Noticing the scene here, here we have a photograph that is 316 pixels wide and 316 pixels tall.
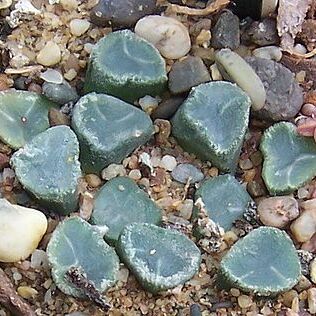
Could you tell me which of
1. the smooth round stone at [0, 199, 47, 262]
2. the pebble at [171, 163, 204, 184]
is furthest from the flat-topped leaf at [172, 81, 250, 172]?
the smooth round stone at [0, 199, 47, 262]

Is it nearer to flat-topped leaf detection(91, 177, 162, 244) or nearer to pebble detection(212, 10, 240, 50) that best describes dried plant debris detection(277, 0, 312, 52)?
pebble detection(212, 10, 240, 50)

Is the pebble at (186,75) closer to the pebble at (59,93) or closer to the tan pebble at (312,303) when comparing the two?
the pebble at (59,93)

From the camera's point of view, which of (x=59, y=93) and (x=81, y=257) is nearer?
(x=81, y=257)

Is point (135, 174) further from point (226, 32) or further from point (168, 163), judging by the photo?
point (226, 32)

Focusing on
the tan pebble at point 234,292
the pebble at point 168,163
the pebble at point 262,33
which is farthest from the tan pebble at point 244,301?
the pebble at point 262,33

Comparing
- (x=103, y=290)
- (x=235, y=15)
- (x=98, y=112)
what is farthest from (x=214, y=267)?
(x=235, y=15)

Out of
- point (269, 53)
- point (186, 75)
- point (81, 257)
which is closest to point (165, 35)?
point (186, 75)
